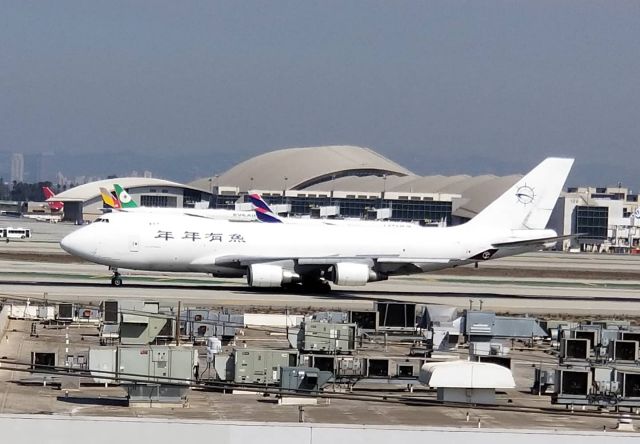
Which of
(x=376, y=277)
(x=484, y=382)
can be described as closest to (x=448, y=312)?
(x=376, y=277)

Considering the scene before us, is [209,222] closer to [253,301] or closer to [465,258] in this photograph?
[253,301]

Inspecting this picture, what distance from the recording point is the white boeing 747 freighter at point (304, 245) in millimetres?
72188

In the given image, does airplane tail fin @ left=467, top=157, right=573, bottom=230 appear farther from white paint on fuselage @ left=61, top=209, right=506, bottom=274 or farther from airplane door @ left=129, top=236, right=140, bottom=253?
airplane door @ left=129, top=236, right=140, bottom=253

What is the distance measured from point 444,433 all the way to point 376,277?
52.0 metres

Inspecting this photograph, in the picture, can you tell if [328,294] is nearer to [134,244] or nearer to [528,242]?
[134,244]

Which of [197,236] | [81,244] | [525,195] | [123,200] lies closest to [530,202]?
[525,195]

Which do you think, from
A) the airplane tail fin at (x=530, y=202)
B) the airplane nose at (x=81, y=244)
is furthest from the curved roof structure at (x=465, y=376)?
the airplane tail fin at (x=530, y=202)

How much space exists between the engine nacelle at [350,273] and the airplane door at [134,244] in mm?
10785

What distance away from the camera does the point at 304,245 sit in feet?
246

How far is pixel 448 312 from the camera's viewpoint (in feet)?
189

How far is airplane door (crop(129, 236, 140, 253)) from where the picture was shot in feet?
236

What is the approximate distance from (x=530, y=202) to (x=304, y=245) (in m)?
14.3

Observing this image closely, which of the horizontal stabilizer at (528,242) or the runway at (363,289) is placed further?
the horizontal stabilizer at (528,242)

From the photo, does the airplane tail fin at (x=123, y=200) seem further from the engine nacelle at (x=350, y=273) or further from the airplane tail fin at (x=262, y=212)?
the engine nacelle at (x=350, y=273)
